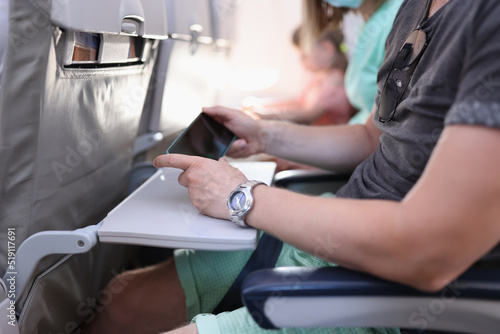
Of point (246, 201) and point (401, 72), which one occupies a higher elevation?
point (401, 72)

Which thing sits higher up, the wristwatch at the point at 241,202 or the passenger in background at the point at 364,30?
the passenger in background at the point at 364,30

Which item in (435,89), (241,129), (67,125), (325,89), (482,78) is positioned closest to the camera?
(482,78)

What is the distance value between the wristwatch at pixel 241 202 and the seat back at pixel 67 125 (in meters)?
0.33

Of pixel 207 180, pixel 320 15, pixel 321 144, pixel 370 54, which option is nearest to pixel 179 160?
pixel 207 180

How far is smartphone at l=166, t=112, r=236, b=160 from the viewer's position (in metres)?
0.98

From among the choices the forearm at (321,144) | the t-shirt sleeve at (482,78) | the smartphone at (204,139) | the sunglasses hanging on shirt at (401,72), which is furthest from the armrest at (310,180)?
the t-shirt sleeve at (482,78)

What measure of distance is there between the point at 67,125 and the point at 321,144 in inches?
26.7

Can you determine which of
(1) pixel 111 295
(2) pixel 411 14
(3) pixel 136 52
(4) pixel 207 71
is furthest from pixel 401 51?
(4) pixel 207 71

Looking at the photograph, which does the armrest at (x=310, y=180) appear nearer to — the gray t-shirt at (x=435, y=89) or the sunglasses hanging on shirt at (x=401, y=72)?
the gray t-shirt at (x=435, y=89)

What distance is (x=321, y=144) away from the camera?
4.19 feet

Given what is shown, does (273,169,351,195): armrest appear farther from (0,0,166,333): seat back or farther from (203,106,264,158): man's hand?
(0,0,166,333): seat back

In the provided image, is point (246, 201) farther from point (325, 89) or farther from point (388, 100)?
point (325, 89)

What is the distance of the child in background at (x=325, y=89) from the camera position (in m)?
2.74

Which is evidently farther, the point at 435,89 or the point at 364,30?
the point at 364,30
